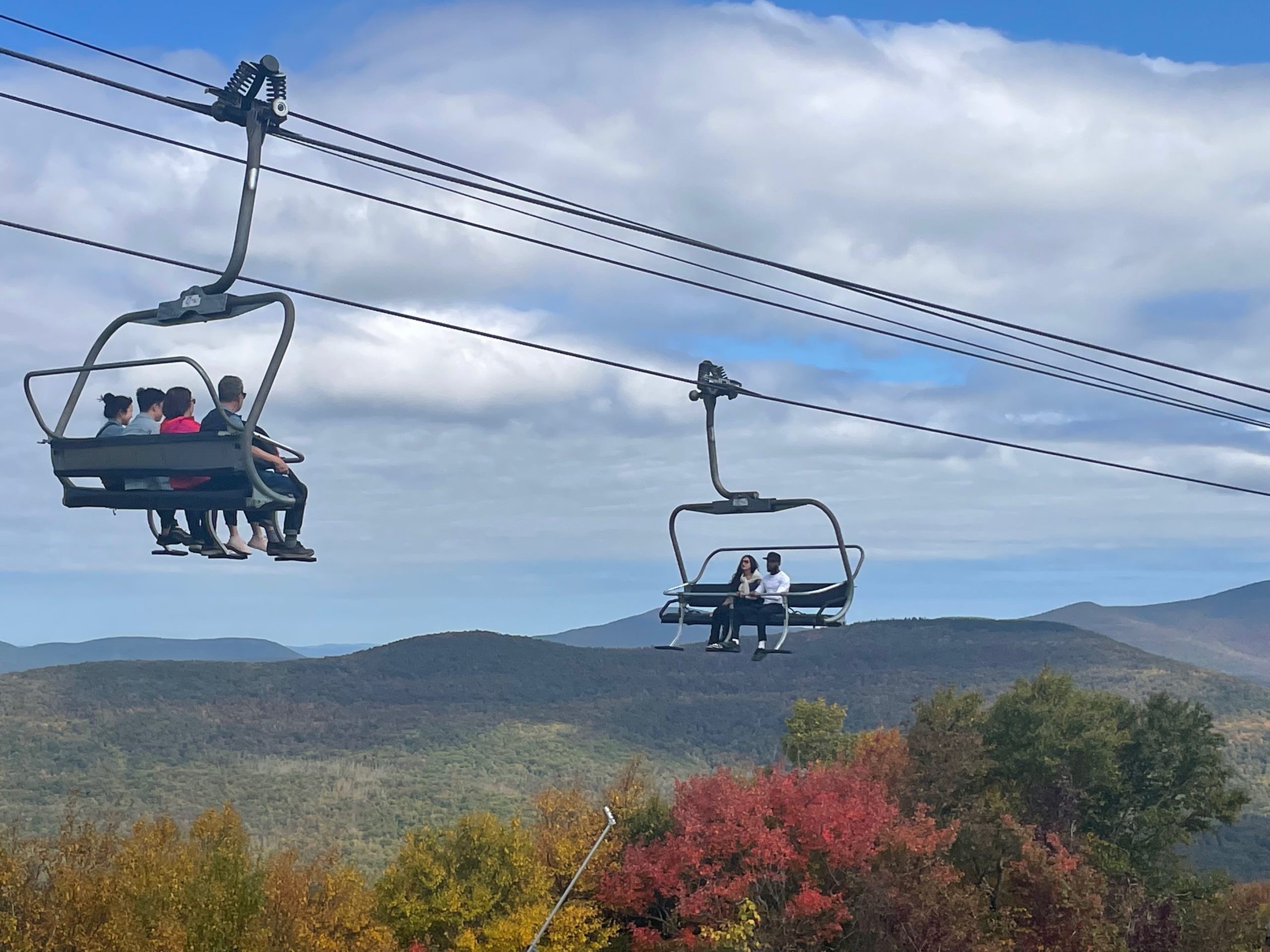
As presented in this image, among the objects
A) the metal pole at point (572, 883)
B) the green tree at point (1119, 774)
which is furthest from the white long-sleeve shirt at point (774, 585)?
the green tree at point (1119, 774)

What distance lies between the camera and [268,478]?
41.1ft

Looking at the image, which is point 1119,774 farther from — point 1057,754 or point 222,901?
point 222,901

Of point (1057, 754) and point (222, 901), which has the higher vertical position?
point (1057, 754)

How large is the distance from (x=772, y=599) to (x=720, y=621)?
102cm

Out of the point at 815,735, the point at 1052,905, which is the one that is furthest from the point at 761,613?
the point at 815,735

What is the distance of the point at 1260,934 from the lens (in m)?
46.5

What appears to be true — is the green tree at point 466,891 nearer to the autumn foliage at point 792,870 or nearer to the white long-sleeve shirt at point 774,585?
the autumn foliage at point 792,870

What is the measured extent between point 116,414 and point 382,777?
149m

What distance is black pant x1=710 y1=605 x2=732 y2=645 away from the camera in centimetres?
2066

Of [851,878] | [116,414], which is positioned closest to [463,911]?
[851,878]

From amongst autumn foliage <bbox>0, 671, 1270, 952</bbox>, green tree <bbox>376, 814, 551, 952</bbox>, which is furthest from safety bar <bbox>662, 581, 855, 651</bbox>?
green tree <bbox>376, 814, 551, 952</bbox>

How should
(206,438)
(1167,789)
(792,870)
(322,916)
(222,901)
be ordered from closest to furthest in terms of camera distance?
Answer: (206,438)
(222,901)
(792,870)
(322,916)
(1167,789)

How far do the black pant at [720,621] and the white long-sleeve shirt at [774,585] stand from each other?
61cm

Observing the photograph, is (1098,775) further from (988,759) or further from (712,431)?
(712,431)
